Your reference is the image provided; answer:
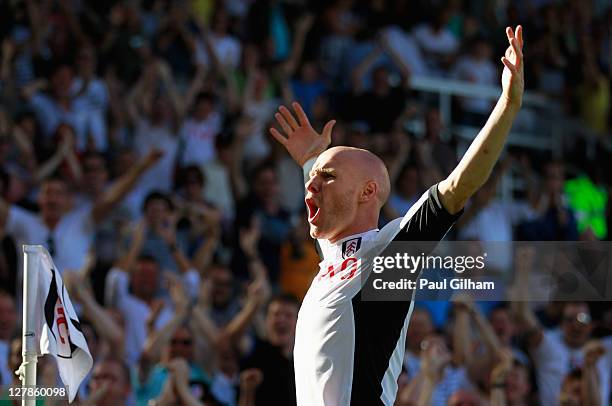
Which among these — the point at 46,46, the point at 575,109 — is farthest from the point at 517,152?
the point at 46,46

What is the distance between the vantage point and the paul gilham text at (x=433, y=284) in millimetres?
5480

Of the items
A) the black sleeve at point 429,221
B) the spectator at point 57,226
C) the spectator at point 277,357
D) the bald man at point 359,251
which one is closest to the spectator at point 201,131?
the spectator at point 57,226

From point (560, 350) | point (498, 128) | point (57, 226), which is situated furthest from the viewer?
point (560, 350)

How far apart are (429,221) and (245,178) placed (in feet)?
26.1

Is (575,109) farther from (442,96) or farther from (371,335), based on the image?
(371,335)

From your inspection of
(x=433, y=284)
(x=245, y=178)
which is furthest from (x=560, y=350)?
(x=433, y=284)

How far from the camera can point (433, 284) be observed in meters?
5.92

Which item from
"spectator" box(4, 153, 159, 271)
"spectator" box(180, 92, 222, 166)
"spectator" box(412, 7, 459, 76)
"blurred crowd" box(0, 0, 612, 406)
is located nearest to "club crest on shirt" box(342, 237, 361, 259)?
"blurred crowd" box(0, 0, 612, 406)

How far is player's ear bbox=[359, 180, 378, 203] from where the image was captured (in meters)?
5.63

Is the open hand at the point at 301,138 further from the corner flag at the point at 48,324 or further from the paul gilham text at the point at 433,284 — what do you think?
the corner flag at the point at 48,324

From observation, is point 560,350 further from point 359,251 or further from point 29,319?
point 29,319

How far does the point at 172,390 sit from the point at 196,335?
1.27 metres

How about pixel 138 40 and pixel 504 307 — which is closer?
pixel 504 307

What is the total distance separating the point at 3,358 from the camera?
9211 millimetres
